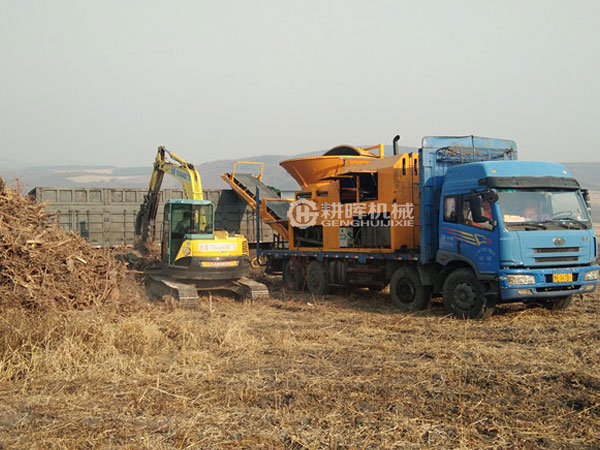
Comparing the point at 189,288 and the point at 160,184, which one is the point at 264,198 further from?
the point at 189,288

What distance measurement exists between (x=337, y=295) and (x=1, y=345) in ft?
29.3

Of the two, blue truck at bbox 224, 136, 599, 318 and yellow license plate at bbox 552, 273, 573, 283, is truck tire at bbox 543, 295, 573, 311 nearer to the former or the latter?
blue truck at bbox 224, 136, 599, 318

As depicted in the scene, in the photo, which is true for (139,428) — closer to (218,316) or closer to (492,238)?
(218,316)

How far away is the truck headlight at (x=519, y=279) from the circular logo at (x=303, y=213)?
609 centimetres

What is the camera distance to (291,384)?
5922 mm

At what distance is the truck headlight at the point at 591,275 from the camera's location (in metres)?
9.73

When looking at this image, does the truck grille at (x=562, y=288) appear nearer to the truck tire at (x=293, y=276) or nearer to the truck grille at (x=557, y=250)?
the truck grille at (x=557, y=250)

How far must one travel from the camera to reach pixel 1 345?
6.60 metres

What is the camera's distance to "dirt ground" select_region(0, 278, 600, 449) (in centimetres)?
458

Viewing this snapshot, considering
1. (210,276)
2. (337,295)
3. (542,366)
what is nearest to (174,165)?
(210,276)

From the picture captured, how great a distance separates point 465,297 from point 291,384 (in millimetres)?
5225

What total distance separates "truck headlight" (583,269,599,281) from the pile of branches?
7635mm

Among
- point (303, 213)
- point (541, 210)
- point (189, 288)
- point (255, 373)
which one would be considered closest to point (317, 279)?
point (303, 213)

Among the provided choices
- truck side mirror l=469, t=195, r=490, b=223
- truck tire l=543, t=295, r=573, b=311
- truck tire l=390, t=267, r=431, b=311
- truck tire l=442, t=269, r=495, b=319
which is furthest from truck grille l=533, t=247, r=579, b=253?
truck tire l=390, t=267, r=431, b=311
